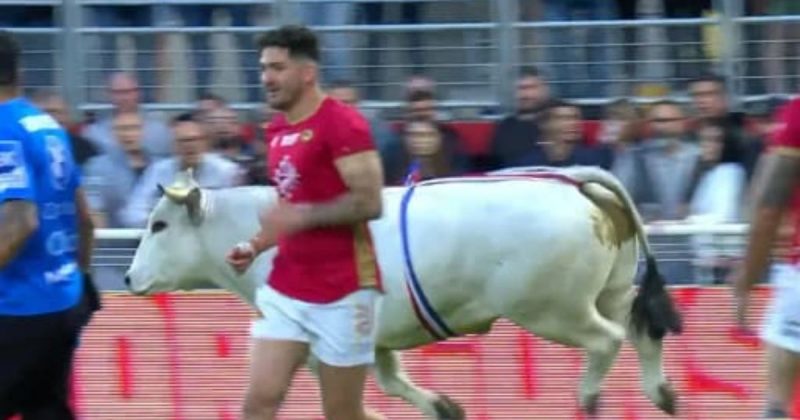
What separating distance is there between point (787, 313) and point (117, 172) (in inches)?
219

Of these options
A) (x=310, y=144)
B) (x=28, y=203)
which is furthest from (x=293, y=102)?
(x=28, y=203)

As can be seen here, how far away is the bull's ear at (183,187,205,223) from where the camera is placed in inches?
388

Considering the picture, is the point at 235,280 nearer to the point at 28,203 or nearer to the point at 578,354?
the point at 578,354

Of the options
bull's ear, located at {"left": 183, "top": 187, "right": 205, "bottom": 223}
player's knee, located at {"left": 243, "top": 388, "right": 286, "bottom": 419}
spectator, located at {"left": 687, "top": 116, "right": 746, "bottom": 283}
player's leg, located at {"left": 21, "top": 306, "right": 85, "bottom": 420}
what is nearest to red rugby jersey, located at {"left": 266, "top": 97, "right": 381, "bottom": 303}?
player's knee, located at {"left": 243, "top": 388, "right": 286, "bottom": 419}

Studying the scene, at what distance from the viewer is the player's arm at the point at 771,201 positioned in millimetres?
6875

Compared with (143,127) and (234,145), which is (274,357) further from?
(143,127)

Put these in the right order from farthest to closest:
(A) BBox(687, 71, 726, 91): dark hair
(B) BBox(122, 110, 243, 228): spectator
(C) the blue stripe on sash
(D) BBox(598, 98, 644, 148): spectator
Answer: (A) BBox(687, 71, 726, 91): dark hair, (D) BBox(598, 98, 644, 148): spectator, (B) BBox(122, 110, 243, 228): spectator, (C) the blue stripe on sash

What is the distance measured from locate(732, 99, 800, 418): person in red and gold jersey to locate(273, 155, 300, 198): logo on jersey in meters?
1.55

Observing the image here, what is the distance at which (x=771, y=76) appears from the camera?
13.3 m

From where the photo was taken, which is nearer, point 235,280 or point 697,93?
point 235,280

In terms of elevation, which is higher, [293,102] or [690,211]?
[293,102]

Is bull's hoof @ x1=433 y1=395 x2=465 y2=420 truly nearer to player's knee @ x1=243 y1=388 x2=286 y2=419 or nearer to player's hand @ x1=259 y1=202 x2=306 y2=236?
player's knee @ x1=243 y1=388 x2=286 y2=419

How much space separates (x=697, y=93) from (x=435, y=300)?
3091 mm

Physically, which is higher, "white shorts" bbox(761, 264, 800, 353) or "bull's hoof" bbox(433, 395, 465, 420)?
"white shorts" bbox(761, 264, 800, 353)
